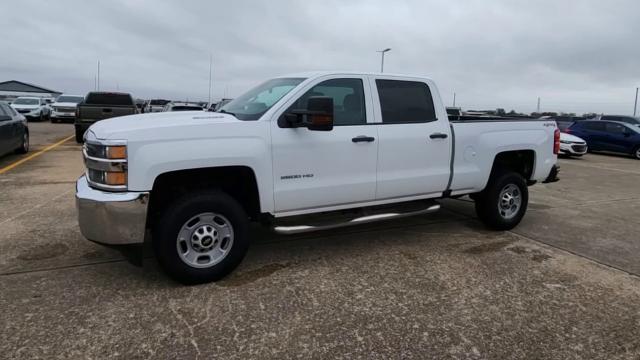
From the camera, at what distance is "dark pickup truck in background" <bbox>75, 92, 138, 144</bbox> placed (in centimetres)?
1467

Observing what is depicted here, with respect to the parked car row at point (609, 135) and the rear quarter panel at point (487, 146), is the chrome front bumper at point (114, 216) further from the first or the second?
the parked car row at point (609, 135)

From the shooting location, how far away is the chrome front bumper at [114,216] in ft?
11.7

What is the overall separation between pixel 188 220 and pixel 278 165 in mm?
923

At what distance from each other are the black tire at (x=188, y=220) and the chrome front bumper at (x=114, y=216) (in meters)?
0.19

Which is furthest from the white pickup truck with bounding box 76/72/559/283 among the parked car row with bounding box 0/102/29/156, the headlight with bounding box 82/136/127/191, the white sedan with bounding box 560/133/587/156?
the white sedan with bounding box 560/133/587/156

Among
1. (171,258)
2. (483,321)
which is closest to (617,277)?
(483,321)

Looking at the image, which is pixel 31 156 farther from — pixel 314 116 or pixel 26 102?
pixel 26 102

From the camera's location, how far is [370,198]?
15.8 ft

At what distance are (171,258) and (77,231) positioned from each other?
233cm

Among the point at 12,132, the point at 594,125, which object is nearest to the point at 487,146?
Result: the point at 12,132

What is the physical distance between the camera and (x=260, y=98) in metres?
4.73

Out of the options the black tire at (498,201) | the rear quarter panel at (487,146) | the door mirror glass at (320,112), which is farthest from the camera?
the black tire at (498,201)

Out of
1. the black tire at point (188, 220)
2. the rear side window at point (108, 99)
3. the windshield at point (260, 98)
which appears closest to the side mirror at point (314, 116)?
the windshield at point (260, 98)

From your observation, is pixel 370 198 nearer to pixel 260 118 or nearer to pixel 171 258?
pixel 260 118
